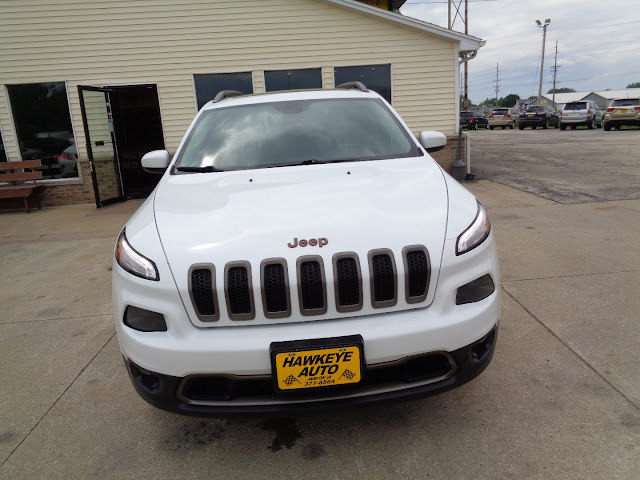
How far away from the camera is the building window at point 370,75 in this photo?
10.0 metres

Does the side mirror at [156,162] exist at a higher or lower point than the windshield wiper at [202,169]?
higher

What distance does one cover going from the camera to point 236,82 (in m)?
9.99

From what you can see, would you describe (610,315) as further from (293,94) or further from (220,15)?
(220,15)

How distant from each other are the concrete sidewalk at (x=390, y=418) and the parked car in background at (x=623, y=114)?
83.9 ft

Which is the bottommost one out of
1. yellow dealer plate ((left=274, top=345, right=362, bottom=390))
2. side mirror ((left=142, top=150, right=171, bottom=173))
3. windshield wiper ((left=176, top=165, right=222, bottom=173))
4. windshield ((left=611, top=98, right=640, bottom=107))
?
yellow dealer plate ((left=274, top=345, right=362, bottom=390))

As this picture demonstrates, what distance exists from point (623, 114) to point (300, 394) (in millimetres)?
28939

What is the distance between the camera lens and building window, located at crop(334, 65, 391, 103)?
10.0m

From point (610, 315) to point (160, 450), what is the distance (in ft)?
10.3

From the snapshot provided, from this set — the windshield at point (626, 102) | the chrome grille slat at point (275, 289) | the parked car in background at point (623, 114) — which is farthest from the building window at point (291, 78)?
the windshield at point (626, 102)

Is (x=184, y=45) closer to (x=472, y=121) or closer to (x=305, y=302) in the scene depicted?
(x=305, y=302)

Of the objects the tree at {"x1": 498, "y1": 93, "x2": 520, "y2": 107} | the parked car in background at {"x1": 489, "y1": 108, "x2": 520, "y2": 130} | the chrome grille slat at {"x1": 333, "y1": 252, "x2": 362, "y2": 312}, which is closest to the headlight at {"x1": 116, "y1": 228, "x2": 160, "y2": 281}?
the chrome grille slat at {"x1": 333, "y1": 252, "x2": 362, "y2": 312}

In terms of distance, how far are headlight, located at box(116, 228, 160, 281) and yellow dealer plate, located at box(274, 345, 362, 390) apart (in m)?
0.65

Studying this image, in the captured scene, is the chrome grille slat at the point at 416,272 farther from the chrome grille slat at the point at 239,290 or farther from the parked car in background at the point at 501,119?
the parked car in background at the point at 501,119

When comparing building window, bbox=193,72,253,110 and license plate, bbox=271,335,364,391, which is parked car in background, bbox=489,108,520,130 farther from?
license plate, bbox=271,335,364,391
